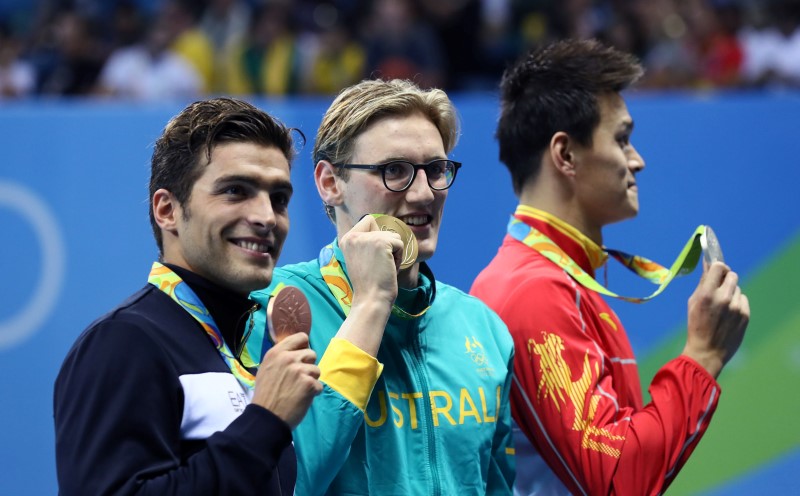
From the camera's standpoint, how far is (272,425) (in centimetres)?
199

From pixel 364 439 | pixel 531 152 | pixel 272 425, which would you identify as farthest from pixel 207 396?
pixel 531 152

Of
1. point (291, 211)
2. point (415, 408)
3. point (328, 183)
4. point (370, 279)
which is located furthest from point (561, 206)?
point (291, 211)

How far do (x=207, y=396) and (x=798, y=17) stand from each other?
7.18 meters

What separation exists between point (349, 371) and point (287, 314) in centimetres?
18

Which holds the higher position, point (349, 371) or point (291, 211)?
point (291, 211)

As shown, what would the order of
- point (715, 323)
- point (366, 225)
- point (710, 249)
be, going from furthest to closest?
point (710, 249)
point (715, 323)
point (366, 225)

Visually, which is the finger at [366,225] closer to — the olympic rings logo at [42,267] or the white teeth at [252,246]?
the white teeth at [252,246]

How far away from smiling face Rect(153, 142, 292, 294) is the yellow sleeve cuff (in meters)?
0.21

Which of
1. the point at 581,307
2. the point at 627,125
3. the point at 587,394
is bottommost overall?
the point at 587,394

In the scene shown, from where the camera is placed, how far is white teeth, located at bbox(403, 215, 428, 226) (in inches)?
105

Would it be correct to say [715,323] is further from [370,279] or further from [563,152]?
[370,279]

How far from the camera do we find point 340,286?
104 inches

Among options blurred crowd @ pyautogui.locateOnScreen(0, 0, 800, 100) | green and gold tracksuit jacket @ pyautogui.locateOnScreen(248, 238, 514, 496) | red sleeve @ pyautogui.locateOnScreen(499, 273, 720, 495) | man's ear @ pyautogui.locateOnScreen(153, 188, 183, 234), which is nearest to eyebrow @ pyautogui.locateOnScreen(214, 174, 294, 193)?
man's ear @ pyautogui.locateOnScreen(153, 188, 183, 234)

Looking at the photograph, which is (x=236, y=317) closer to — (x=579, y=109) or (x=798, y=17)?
(x=579, y=109)
